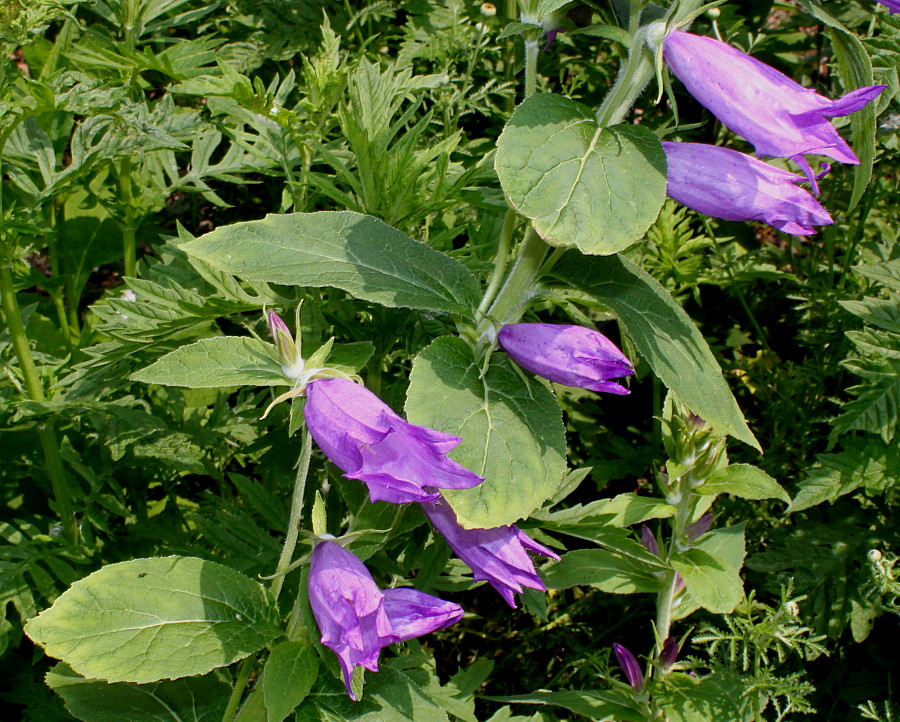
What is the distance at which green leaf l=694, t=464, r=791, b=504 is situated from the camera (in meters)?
1.92

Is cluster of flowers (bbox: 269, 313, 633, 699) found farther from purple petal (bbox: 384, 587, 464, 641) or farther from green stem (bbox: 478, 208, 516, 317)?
green stem (bbox: 478, 208, 516, 317)

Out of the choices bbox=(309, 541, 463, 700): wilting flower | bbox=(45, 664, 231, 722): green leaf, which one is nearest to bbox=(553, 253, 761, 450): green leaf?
bbox=(309, 541, 463, 700): wilting flower

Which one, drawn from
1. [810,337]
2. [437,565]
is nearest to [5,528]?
[437,565]

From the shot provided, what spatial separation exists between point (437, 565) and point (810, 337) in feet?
5.70

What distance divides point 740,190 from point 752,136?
3.6 inches

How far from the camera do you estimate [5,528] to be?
7.12 feet

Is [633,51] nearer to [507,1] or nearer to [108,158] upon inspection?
[108,158]

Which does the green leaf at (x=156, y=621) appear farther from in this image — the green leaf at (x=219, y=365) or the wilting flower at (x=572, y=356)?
the wilting flower at (x=572, y=356)

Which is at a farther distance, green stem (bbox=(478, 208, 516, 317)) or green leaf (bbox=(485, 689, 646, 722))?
green leaf (bbox=(485, 689, 646, 722))

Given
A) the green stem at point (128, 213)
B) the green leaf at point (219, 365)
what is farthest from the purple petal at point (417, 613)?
the green stem at point (128, 213)

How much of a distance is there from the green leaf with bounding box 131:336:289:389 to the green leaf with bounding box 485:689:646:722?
0.99 meters

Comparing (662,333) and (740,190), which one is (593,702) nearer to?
(662,333)

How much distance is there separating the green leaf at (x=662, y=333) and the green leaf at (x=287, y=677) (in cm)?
78

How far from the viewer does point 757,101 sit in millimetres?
1368
